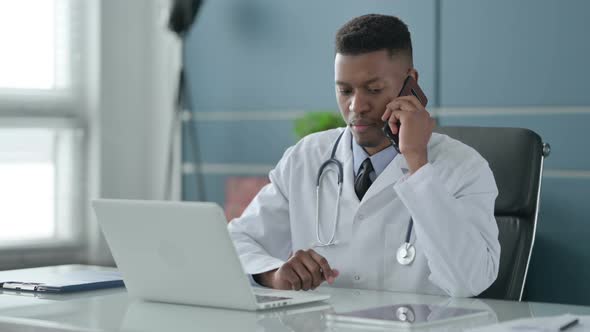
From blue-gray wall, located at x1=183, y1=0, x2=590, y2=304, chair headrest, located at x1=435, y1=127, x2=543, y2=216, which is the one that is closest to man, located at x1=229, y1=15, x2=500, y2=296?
chair headrest, located at x1=435, y1=127, x2=543, y2=216

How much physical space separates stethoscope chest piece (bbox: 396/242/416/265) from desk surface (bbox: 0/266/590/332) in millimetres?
167

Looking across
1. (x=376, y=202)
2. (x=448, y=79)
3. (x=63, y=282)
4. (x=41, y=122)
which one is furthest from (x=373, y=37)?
(x=41, y=122)

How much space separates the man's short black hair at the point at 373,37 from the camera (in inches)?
86.0

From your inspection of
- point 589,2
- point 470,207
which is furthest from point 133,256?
point 589,2

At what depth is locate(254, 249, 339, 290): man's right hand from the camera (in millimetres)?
1857

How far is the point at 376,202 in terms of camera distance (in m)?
2.18

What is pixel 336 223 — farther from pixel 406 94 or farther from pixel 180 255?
pixel 180 255

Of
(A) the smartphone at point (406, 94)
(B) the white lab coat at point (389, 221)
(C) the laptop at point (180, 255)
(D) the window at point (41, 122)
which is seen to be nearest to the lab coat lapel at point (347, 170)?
(B) the white lab coat at point (389, 221)

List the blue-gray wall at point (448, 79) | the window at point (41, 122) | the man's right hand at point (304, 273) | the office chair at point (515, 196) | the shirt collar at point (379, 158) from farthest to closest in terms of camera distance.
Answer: the window at point (41, 122) < the blue-gray wall at point (448, 79) < the shirt collar at point (379, 158) < the office chair at point (515, 196) < the man's right hand at point (304, 273)

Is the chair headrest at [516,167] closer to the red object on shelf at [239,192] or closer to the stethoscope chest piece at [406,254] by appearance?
the stethoscope chest piece at [406,254]

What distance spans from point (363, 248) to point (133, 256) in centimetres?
64

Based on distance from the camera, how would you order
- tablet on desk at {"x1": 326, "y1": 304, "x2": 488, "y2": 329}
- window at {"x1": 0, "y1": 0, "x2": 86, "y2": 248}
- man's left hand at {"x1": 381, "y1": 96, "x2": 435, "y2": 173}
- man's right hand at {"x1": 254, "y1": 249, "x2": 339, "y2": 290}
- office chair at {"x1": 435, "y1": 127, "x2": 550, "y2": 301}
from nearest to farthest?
tablet on desk at {"x1": 326, "y1": 304, "x2": 488, "y2": 329}, man's right hand at {"x1": 254, "y1": 249, "x2": 339, "y2": 290}, man's left hand at {"x1": 381, "y1": 96, "x2": 435, "y2": 173}, office chair at {"x1": 435, "y1": 127, "x2": 550, "y2": 301}, window at {"x1": 0, "y1": 0, "x2": 86, "y2": 248}

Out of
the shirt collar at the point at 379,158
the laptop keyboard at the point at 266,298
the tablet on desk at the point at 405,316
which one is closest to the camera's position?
the tablet on desk at the point at 405,316

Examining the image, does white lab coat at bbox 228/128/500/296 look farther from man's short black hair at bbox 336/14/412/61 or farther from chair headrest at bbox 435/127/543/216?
man's short black hair at bbox 336/14/412/61
